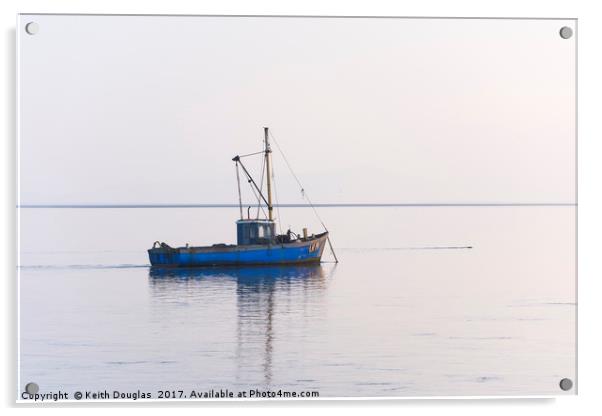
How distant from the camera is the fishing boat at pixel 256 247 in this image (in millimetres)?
4914

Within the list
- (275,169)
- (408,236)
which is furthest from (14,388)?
(408,236)

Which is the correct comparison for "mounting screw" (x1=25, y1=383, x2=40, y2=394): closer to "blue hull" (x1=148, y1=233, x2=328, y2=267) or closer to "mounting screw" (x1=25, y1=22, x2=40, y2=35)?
"blue hull" (x1=148, y1=233, x2=328, y2=267)

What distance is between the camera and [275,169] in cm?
484

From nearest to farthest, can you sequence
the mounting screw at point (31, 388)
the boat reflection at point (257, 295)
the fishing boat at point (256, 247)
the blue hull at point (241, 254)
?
the mounting screw at point (31, 388) < the boat reflection at point (257, 295) < the fishing boat at point (256, 247) < the blue hull at point (241, 254)

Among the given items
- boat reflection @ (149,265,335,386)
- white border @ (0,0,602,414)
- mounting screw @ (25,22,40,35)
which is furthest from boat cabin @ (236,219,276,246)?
mounting screw @ (25,22,40,35)

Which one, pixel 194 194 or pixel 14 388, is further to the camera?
pixel 194 194

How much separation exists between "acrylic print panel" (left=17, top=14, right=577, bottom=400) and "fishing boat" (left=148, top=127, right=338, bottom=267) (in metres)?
0.02

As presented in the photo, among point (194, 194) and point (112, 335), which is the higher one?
point (194, 194)

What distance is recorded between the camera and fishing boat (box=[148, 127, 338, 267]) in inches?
193

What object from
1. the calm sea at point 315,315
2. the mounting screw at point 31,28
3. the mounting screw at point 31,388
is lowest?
the mounting screw at point 31,388

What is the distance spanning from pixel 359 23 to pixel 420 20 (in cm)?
→ 29

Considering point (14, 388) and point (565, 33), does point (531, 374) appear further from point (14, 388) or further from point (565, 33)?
point (14, 388)
